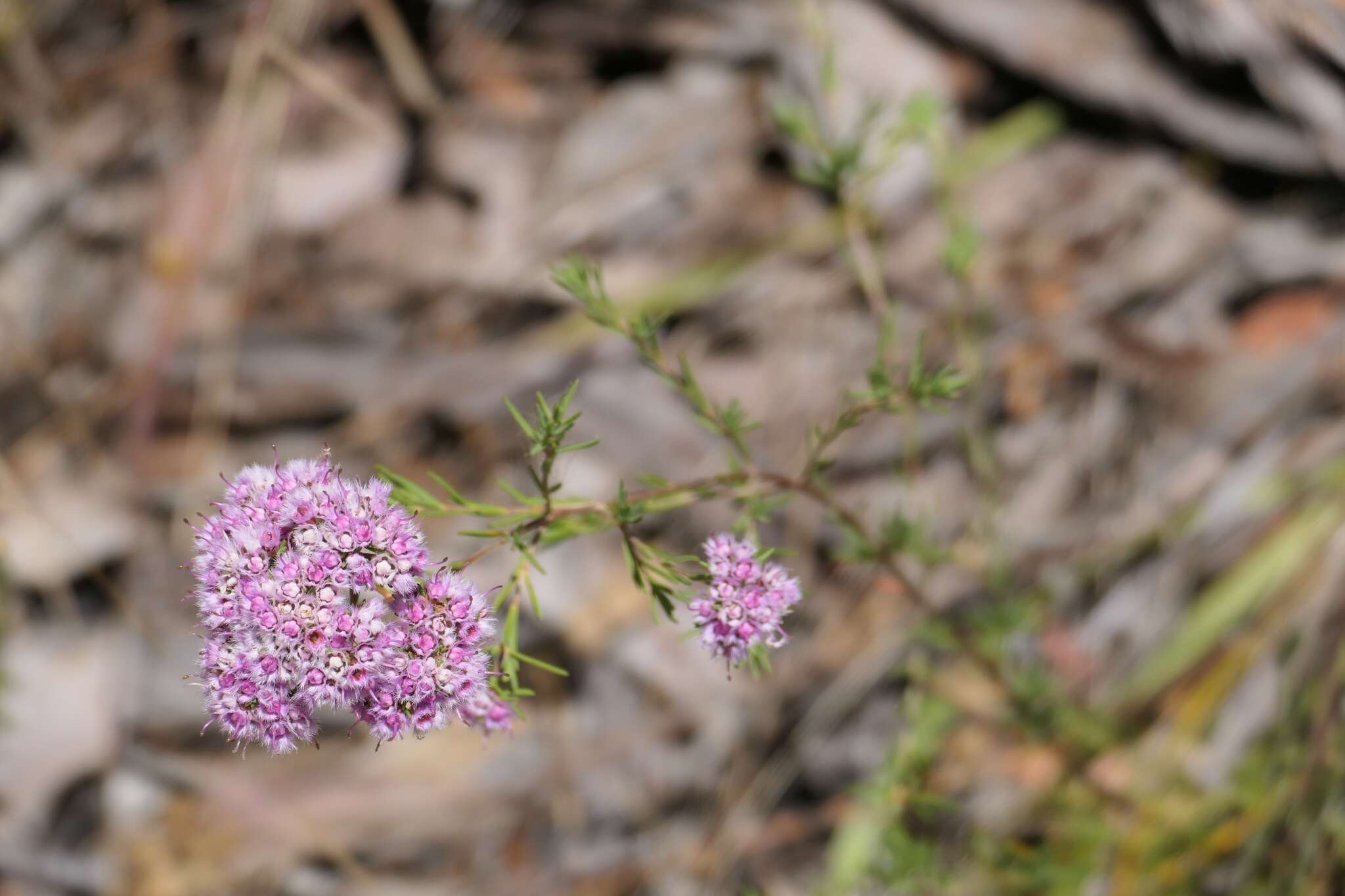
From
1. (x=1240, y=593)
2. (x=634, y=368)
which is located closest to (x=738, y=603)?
(x=1240, y=593)

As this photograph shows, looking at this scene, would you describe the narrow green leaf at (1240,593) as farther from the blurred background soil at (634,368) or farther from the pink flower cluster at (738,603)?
the pink flower cluster at (738,603)

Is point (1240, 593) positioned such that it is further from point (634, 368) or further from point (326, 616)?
point (326, 616)

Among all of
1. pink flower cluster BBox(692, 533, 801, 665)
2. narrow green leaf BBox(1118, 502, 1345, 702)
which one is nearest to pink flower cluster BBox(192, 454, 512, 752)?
pink flower cluster BBox(692, 533, 801, 665)

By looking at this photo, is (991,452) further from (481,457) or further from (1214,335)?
(481,457)

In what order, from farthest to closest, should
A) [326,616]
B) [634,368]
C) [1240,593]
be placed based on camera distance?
[634,368]
[1240,593]
[326,616]

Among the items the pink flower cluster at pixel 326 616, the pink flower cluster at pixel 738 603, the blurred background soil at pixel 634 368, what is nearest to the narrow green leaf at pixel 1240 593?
the blurred background soil at pixel 634 368

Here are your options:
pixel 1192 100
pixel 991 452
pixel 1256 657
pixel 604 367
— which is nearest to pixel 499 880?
pixel 604 367

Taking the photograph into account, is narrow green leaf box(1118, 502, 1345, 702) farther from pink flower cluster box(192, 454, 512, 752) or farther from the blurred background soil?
pink flower cluster box(192, 454, 512, 752)
